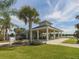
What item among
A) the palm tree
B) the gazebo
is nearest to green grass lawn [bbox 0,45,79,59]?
the palm tree

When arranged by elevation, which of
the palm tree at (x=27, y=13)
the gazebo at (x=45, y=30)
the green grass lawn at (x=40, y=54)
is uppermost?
the palm tree at (x=27, y=13)

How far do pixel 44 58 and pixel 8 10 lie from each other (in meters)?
12.7

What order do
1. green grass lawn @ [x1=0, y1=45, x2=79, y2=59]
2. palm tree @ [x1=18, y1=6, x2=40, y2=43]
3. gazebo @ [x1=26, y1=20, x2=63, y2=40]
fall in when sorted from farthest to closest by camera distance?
gazebo @ [x1=26, y1=20, x2=63, y2=40] < palm tree @ [x1=18, y1=6, x2=40, y2=43] < green grass lawn @ [x1=0, y1=45, x2=79, y2=59]

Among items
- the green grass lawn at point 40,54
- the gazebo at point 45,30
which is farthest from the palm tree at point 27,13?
the green grass lawn at point 40,54

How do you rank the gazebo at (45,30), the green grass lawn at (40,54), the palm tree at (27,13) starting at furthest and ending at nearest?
the gazebo at (45,30) < the palm tree at (27,13) < the green grass lawn at (40,54)

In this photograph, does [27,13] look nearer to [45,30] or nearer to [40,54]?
[40,54]

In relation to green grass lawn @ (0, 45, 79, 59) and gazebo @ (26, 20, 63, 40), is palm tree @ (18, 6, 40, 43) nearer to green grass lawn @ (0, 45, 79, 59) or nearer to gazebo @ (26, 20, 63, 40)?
gazebo @ (26, 20, 63, 40)

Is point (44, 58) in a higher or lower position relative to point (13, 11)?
lower

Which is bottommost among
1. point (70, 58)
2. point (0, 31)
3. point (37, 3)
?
point (70, 58)

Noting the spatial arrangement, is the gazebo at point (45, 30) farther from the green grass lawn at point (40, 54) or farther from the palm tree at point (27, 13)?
the green grass lawn at point (40, 54)

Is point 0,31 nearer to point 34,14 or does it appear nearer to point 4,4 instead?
point 34,14

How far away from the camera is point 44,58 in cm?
1540

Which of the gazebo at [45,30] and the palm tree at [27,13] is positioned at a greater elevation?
the palm tree at [27,13]

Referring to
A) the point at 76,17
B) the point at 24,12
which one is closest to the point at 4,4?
the point at 24,12
